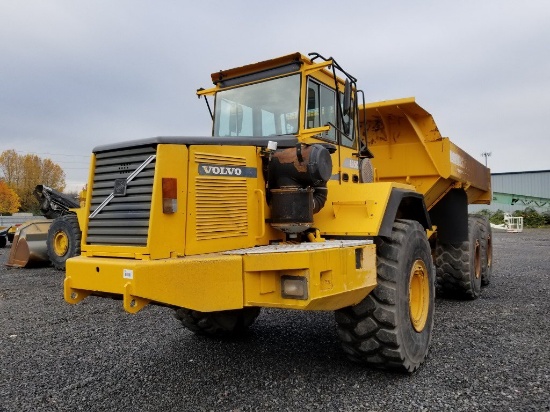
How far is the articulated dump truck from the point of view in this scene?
307cm

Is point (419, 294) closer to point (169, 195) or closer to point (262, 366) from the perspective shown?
point (262, 366)

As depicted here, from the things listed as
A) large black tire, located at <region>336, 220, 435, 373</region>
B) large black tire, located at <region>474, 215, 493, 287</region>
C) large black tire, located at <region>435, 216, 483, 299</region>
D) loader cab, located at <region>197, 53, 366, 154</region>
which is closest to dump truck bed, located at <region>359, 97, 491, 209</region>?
large black tire, located at <region>435, 216, 483, 299</region>

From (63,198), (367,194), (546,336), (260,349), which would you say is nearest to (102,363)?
(260,349)

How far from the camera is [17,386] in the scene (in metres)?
3.79

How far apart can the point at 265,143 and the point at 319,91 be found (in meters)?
0.88

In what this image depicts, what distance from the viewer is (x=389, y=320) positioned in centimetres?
359

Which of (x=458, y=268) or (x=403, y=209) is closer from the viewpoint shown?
(x=403, y=209)

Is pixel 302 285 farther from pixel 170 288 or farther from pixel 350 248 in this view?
pixel 170 288

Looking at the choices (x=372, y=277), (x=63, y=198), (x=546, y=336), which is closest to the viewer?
(x=372, y=277)

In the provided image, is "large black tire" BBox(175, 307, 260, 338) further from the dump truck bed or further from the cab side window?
the dump truck bed

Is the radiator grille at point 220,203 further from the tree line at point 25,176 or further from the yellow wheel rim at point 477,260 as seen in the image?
the tree line at point 25,176

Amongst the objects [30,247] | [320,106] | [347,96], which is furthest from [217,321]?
[30,247]

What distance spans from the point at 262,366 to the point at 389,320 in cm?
118

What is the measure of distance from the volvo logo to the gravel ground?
5.21 feet
